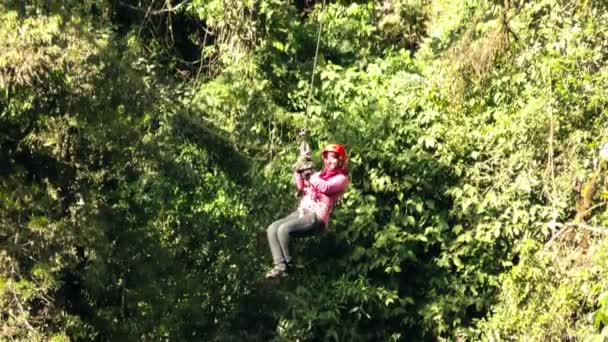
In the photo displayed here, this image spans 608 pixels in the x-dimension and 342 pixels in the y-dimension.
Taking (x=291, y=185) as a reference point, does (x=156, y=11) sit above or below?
above

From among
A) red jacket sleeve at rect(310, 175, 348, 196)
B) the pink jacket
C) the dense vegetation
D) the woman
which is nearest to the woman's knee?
the woman

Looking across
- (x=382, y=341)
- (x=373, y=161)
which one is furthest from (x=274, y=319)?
(x=373, y=161)

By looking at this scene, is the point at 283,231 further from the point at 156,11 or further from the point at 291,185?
the point at 156,11

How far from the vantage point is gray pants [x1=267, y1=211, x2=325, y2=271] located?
6555 millimetres

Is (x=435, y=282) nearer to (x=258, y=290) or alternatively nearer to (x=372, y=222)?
(x=372, y=222)

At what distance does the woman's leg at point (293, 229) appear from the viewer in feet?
21.5

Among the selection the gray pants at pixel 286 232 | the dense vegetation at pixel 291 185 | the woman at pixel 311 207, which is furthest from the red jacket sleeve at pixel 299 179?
the dense vegetation at pixel 291 185

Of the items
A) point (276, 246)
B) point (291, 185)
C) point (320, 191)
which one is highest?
point (320, 191)

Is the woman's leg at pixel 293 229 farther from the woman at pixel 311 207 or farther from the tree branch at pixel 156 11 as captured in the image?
the tree branch at pixel 156 11

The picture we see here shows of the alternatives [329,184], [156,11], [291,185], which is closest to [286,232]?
[329,184]

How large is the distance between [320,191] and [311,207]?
122 millimetres

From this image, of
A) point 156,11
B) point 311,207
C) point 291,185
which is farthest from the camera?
point 156,11

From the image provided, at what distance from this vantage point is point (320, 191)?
21.9ft

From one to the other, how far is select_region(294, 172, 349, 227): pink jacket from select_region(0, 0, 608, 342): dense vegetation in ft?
3.85
